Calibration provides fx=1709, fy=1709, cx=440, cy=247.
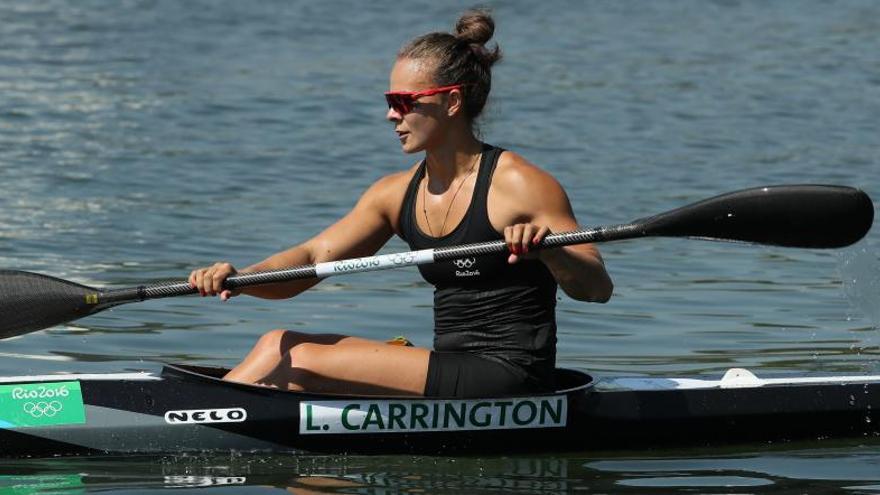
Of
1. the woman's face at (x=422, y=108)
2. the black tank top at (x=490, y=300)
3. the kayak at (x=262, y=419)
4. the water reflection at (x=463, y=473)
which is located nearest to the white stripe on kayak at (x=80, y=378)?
the kayak at (x=262, y=419)

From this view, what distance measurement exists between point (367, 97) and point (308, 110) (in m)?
0.96

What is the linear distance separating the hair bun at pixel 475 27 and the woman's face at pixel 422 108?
0.18 metres

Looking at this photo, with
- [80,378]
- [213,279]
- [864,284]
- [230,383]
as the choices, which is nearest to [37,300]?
[80,378]

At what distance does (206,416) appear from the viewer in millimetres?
6289

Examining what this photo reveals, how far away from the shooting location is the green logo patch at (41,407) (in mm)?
6305

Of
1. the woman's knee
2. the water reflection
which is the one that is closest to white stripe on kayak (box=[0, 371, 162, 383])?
the water reflection

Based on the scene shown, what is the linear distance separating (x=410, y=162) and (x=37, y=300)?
812 centimetres

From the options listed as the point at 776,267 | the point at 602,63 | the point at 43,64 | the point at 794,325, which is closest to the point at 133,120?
the point at 43,64

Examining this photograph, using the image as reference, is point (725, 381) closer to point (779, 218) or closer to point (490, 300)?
point (779, 218)

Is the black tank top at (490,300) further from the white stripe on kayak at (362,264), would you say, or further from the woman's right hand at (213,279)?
the woman's right hand at (213,279)

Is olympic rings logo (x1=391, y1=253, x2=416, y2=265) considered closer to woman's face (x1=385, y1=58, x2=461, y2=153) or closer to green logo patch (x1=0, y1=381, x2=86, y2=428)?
woman's face (x1=385, y1=58, x2=461, y2=153)

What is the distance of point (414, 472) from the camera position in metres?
6.25

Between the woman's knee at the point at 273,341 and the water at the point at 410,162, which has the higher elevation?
the water at the point at 410,162

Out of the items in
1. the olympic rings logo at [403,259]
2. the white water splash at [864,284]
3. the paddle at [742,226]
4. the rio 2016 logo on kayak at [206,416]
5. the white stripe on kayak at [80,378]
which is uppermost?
the white water splash at [864,284]
